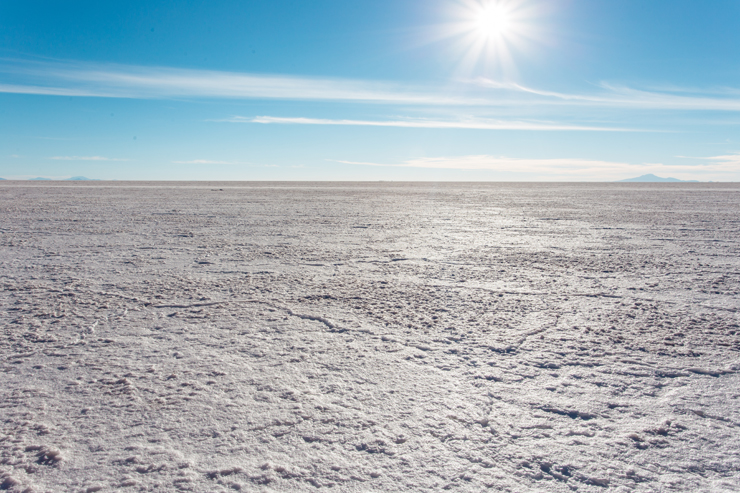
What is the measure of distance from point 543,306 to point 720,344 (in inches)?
40.5

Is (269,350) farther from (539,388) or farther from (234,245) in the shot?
(234,245)

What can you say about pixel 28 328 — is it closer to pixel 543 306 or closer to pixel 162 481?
pixel 162 481

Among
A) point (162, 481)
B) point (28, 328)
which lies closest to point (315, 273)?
point (28, 328)

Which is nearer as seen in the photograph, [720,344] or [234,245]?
[720,344]

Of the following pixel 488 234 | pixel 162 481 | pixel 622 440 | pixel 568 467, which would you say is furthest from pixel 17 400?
pixel 488 234

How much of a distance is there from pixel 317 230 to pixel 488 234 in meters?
2.78

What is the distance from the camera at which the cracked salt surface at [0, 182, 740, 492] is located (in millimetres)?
1499

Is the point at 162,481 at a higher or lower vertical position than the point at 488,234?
lower

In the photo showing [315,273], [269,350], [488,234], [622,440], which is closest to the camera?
[622,440]

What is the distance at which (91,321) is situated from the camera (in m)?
2.87

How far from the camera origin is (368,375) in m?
2.15

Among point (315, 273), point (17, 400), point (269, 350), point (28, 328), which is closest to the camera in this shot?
point (17, 400)

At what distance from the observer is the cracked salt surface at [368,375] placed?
1.50 meters

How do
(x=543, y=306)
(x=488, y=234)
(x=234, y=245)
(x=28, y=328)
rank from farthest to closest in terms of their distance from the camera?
(x=488, y=234), (x=234, y=245), (x=543, y=306), (x=28, y=328)
